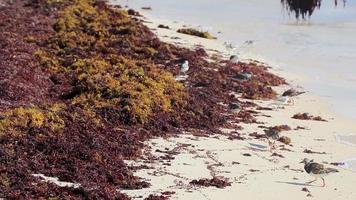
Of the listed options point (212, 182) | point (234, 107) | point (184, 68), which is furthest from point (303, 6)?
point (184, 68)

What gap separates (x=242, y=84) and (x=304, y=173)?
6416mm

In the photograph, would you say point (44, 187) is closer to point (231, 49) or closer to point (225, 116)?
point (225, 116)

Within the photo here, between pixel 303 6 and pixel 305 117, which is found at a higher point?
pixel 303 6

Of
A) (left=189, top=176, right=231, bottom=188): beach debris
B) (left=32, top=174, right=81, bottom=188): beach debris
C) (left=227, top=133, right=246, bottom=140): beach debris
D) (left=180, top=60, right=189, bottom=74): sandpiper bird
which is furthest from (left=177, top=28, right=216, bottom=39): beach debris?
(left=32, top=174, right=81, bottom=188): beach debris

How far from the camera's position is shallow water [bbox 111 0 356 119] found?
18.6 m

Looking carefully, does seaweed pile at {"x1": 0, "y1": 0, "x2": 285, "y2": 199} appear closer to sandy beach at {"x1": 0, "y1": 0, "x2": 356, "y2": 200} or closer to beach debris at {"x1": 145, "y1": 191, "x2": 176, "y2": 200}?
sandy beach at {"x1": 0, "y1": 0, "x2": 356, "y2": 200}

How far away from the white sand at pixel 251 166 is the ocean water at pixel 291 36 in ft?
3.14

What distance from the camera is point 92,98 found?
1234 cm

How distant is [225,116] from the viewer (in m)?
13.6

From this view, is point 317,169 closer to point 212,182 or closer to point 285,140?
point 212,182

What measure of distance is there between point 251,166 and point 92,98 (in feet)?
10.8

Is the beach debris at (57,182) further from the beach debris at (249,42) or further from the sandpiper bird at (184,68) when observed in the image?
the beach debris at (249,42)

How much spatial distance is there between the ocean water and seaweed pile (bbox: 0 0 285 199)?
165 centimetres

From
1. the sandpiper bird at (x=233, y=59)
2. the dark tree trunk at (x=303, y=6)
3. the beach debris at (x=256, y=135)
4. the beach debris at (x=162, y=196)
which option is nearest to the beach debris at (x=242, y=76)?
the sandpiper bird at (x=233, y=59)
